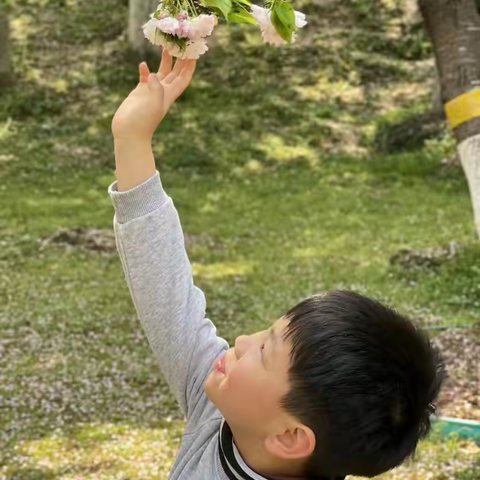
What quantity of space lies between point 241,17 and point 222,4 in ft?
0.26

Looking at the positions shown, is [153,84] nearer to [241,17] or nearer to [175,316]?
[241,17]

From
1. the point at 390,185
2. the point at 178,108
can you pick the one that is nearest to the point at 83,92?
the point at 178,108

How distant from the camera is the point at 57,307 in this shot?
28.1ft

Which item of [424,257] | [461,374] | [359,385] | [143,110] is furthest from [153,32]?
[424,257]

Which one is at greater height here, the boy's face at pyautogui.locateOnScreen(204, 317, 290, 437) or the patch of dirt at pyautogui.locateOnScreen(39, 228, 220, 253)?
the boy's face at pyautogui.locateOnScreen(204, 317, 290, 437)

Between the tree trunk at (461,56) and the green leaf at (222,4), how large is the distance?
293cm

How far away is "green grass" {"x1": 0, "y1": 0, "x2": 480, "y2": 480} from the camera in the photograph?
6.24 metres

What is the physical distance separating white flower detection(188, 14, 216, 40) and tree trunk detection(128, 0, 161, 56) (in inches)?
616

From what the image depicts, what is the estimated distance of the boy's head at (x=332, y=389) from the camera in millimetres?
1574

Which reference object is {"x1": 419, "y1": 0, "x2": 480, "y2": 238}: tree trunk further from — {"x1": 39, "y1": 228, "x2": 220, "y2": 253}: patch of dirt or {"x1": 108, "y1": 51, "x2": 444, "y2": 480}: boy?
{"x1": 39, "y1": 228, "x2": 220, "y2": 253}: patch of dirt

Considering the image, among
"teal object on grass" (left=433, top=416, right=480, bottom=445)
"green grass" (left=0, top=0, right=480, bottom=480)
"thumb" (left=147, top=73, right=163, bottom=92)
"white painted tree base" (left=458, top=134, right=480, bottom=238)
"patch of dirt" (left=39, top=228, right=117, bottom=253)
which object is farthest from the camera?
"patch of dirt" (left=39, top=228, right=117, bottom=253)

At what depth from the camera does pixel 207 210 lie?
501 inches

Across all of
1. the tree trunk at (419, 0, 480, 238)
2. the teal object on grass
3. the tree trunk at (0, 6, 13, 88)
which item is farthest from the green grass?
the tree trunk at (419, 0, 480, 238)

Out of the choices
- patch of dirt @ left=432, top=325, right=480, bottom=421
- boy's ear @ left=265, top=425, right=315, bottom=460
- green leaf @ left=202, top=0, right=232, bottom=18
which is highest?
green leaf @ left=202, top=0, right=232, bottom=18
